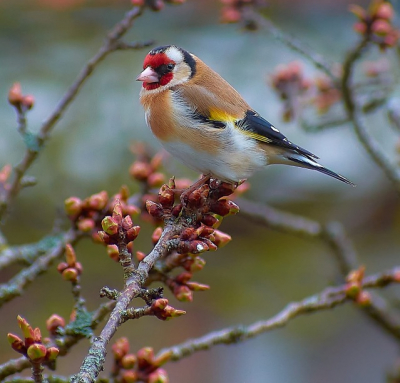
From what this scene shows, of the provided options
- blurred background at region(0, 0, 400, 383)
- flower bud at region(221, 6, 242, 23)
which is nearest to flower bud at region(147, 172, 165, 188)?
flower bud at region(221, 6, 242, 23)

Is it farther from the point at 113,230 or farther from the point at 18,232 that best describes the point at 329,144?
the point at 113,230

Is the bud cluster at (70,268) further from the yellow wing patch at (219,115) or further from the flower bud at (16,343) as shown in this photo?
the yellow wing patch at (219,115)

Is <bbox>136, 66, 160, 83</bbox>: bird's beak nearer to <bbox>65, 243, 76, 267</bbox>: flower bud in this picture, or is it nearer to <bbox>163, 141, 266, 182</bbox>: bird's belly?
<bbox>163, 141, 266, 182</bbox>: bird's belly

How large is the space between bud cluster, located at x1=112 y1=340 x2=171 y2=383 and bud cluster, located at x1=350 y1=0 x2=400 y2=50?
4.42ft

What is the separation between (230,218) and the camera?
3996 mm

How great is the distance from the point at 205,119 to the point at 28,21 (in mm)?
3539

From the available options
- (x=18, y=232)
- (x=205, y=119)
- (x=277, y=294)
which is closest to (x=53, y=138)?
(x=18, y=232)

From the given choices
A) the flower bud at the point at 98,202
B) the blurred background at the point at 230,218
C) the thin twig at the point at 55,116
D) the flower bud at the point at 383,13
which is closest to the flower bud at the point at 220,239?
the flower bud at the point at 98,202

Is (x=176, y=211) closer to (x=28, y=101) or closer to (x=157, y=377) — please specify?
(x=157, y=377)

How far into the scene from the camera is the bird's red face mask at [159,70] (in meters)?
2.12

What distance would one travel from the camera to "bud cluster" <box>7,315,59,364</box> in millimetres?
1169

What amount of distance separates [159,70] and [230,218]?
198cm

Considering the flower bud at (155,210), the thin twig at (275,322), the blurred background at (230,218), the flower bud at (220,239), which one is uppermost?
the flower bud at (155,210)

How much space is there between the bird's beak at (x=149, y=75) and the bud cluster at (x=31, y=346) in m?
1.11
